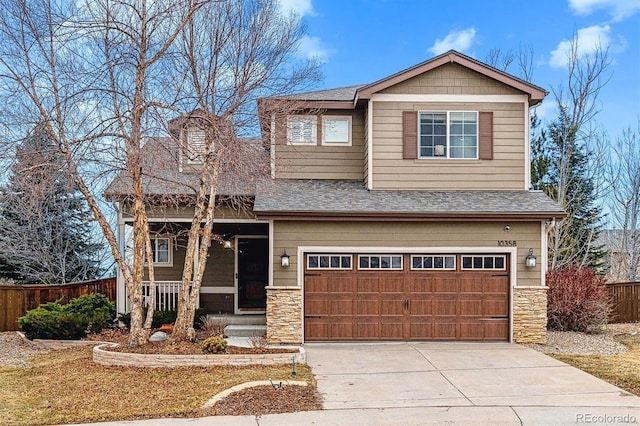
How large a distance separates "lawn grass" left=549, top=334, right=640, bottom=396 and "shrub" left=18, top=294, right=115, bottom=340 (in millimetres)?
10064

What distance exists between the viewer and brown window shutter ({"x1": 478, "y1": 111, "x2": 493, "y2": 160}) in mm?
13023

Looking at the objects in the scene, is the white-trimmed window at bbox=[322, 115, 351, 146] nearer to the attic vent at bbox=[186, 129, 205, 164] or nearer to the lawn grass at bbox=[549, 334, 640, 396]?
the attic vent at bbox=[186, 129, 205, 164]

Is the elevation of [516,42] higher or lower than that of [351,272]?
higher

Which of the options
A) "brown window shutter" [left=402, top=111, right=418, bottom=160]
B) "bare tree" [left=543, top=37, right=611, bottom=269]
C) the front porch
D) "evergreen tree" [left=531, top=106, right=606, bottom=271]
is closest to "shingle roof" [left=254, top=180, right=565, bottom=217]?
"brown window shutter" [left=402, top=111, right=418, bottom=160]

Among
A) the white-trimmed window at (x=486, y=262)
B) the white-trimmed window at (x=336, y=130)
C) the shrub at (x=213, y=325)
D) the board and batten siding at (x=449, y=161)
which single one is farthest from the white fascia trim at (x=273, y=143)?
the white-trimmed window at (x=486, y=262)

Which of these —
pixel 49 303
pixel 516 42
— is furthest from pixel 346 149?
pixel 516 42

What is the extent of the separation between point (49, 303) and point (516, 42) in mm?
18888

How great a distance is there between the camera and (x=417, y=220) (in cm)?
1197

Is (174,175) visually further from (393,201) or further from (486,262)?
(486,262)

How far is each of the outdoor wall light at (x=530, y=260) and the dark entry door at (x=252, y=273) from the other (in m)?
6.90

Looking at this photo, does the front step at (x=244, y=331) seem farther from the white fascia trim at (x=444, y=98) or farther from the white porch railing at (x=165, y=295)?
the white fascia trim at (x=444, y=98)

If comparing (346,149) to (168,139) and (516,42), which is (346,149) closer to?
(168,139)

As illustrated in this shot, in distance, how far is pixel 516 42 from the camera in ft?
70.9

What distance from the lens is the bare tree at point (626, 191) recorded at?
20891mm
